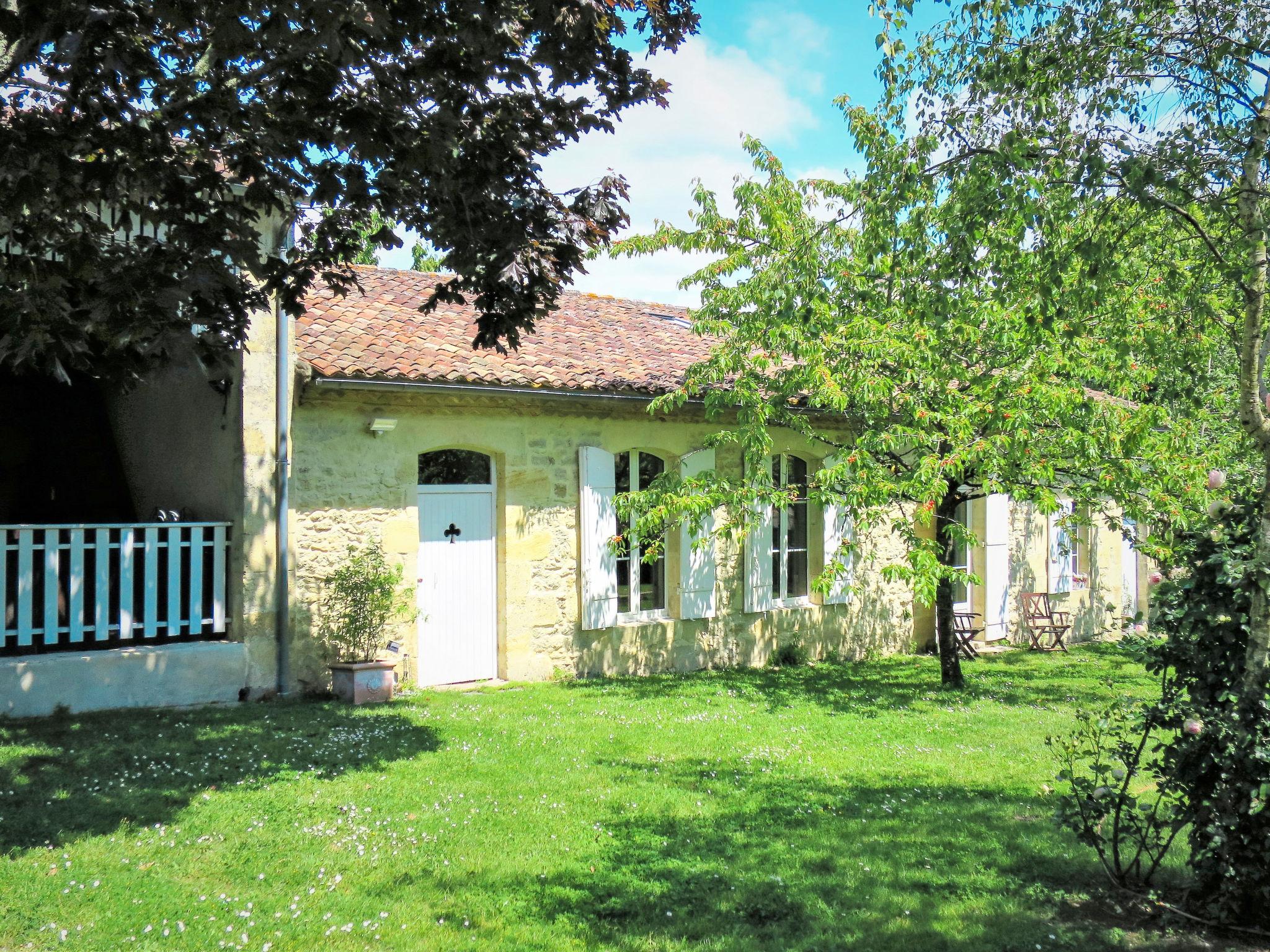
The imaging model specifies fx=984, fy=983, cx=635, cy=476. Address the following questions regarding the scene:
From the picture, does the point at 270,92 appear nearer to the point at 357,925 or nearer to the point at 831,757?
the point at 357,925

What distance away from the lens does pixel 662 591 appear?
1164 cm

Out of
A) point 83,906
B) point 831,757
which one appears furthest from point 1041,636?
point 83,906

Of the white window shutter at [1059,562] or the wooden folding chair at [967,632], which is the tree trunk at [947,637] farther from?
the white window shutter at [1059,562]

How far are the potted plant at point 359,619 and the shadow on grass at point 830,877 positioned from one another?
379 centimetres

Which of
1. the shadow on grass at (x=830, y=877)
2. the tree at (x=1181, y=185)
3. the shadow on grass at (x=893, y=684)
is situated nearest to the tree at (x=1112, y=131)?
the tree at (x=1181, y=185)

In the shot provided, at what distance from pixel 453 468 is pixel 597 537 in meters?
1.73

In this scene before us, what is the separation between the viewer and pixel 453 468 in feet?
33.6

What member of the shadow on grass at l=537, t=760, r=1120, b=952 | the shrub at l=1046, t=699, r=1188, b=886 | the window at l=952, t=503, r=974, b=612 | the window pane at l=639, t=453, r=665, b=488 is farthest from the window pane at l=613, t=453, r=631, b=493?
the shrub at l=1046, t=699, r=1188, b=886

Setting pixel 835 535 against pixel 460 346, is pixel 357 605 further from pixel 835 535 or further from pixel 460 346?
pixel 835 535

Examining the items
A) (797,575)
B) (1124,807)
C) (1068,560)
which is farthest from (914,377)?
(1068,560)

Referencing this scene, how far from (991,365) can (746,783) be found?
5.17 m

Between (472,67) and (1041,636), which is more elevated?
(472,67)

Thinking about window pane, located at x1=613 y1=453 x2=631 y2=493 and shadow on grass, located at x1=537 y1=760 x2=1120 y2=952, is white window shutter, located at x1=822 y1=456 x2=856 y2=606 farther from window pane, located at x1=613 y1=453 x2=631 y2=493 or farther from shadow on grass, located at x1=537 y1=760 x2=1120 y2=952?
shadow on grass, located at x1=537 y1=760 x2=1120 y2=952

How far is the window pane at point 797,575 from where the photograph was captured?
42.6 ft
